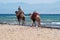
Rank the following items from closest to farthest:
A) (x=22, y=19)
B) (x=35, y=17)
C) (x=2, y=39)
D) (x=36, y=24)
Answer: (x=2, y=39) < (x=35, y=17) < (x=36, y=24) < (x=22, y=19)

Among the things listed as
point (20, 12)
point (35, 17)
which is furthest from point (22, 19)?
point (35, 17)

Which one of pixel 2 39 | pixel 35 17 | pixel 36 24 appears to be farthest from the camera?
pixel 36 24

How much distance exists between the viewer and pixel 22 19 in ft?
85.9

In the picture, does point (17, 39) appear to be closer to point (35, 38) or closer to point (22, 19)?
point (35, 38)

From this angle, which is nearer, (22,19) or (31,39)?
(31,39)

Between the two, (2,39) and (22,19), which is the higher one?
(2,39)

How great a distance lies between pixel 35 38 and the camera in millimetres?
13570

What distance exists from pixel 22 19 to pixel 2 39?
13152mm

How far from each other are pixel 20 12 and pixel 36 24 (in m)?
2.32

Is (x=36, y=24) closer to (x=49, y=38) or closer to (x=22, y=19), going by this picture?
(x=22, y=19)

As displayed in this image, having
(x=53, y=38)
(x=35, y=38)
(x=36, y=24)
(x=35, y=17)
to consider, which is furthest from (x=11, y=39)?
(x=36, y=24)

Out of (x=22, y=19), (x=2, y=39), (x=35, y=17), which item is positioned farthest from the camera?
(x=22, y=19)

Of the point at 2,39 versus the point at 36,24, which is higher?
the point at 2,39

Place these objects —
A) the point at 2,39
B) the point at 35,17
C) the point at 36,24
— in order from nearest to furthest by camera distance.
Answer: the point at 2,39, the point at 35,17, the point at 36,24
